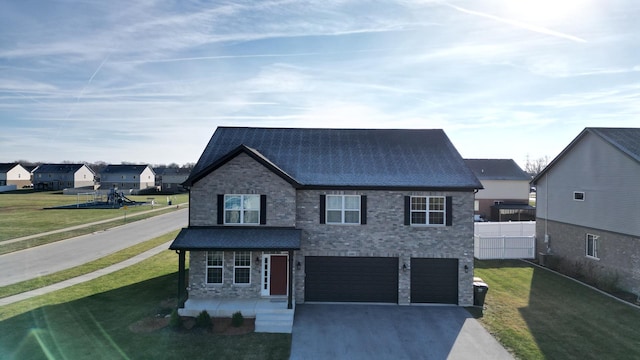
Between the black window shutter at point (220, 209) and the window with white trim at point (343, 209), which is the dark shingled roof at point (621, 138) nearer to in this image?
the window with white trim at point (343, 209)

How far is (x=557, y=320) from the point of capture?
48.9 ft

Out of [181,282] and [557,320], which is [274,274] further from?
[557,320]

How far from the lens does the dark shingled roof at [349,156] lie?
1705 centimetres

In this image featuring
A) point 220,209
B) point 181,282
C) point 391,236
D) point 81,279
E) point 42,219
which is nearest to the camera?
point 181,282

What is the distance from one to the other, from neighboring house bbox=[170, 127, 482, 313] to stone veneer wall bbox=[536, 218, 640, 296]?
8.60m

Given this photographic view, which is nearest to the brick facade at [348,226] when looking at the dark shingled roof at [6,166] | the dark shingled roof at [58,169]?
the dark shingled roof at [58,169]

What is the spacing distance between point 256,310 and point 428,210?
9.16m

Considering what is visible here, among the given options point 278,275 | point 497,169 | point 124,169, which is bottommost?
point 278,275

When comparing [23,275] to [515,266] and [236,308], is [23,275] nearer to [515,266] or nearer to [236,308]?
[236,308]

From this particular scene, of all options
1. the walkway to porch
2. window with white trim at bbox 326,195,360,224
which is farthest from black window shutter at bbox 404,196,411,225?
the walkway to porch

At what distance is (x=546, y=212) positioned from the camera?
2520cm

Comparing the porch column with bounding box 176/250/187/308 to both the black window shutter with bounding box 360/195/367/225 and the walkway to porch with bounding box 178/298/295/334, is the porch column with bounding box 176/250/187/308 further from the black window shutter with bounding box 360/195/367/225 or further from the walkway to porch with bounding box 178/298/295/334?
the black window shutter with bounding box 360/195/367/225

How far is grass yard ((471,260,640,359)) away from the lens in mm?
12430

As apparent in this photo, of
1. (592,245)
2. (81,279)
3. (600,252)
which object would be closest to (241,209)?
(81,279)
